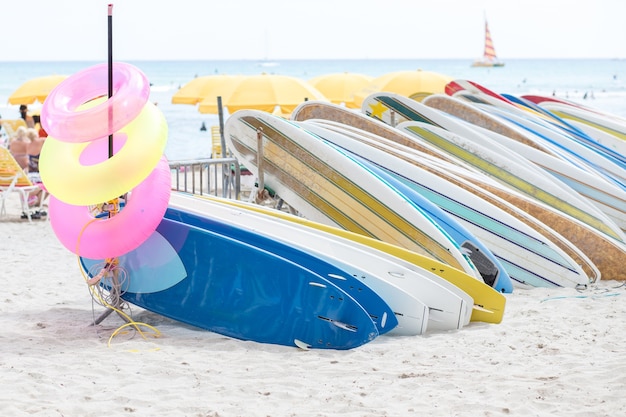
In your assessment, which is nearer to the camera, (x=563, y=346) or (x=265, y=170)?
(x=563, y=346)

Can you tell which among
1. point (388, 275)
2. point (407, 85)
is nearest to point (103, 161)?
point (388, 275)

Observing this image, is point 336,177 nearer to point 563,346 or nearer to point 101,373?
point 563,346

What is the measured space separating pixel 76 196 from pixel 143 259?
2.30 ft

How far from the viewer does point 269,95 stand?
50.7 ft

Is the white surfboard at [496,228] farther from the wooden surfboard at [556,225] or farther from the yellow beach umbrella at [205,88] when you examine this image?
the yellow beach umbrella at [205,88]

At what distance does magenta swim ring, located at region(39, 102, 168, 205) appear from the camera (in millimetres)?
4629

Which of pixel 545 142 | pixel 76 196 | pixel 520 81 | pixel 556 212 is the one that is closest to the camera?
pixel 76 196

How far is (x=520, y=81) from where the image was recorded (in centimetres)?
7656

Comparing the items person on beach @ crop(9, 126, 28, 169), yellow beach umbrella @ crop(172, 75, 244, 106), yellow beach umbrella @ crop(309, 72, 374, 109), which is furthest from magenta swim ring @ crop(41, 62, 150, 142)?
yellow beach umbrella @ crop(309, 72, 374, 109)

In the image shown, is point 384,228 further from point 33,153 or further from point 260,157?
point 33,153

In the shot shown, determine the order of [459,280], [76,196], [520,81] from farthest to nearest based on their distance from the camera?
1. [520,81]
2. [459,280]
3. [76,196]

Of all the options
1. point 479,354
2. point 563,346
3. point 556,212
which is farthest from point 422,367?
point 556,212

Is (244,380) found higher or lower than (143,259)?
lower

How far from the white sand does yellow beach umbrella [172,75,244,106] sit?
11.2m
